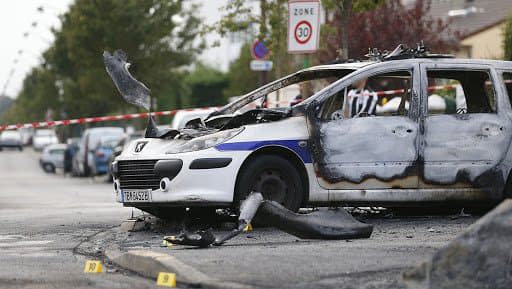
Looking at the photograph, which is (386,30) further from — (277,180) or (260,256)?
(260,256)

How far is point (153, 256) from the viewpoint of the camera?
8391 millimetres

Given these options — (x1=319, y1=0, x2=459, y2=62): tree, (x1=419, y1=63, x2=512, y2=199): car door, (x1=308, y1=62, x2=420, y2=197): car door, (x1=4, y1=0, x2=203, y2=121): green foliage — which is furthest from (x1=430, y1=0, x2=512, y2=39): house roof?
(x1=308, y1=62, x2=420, y2=197): car door

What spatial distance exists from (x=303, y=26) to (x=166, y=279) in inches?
428

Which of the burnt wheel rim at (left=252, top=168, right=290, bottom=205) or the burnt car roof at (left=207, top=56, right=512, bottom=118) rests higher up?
the burnt car roof at (left=207, top=56, right=512, bottom=118)

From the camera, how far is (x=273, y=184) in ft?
37.4

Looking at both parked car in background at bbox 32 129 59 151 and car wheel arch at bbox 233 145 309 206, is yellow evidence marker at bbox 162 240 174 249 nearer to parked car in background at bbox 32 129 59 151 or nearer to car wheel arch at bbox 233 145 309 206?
car wheel arch at bbox 233 145 309 206

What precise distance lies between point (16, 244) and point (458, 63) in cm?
465

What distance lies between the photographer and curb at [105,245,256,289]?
734cm

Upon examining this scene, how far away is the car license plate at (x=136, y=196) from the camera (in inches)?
453

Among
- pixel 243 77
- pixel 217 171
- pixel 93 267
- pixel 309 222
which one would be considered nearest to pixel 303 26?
pixel 217 171

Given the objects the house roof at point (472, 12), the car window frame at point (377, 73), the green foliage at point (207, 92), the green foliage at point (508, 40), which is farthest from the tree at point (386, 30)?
the green foliage at point (207, 92)

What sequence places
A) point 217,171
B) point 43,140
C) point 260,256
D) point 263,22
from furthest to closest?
point 43,140, point 263,22, point 217,171, point 260,256

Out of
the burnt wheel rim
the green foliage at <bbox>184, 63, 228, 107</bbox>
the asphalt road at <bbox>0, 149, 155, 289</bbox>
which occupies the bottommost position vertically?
the green foliage at <bbox>184, 63, 228, 107</bbox>

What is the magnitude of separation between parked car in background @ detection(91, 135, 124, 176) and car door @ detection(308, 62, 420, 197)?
940 inches
